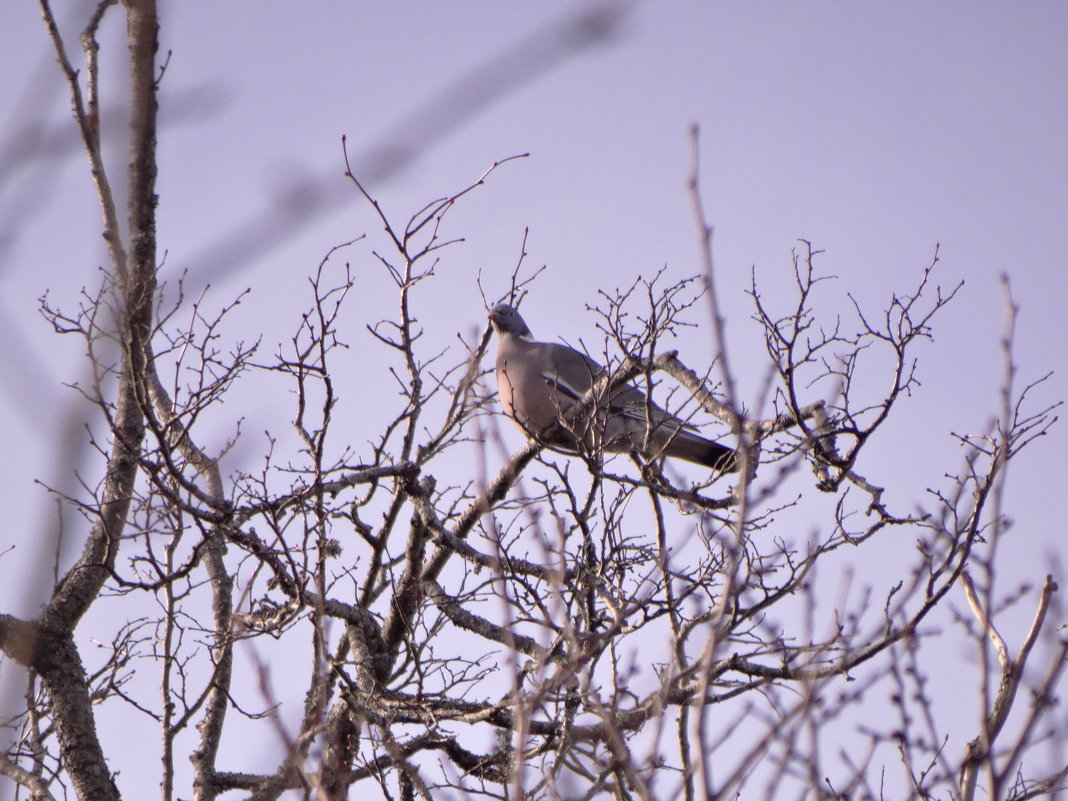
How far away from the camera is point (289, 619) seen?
13.9 feet

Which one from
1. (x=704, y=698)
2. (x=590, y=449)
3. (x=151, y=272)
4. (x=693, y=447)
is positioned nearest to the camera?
(x=704, y=698)

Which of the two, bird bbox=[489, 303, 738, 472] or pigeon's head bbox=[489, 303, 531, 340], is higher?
pigeon's head bbox=[489, 303, 531, 340]

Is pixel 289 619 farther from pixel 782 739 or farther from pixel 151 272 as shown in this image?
pixel 782 739

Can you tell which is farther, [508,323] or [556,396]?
[508,323]

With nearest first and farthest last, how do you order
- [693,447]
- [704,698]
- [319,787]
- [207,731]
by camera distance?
[704,698] → [319,787] → [207,731] → [693,447]

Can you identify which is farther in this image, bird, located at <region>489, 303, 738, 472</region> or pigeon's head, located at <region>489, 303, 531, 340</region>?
pigeon's head, located at <region>489, 303, 531, 340</region>

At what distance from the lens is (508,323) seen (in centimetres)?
765

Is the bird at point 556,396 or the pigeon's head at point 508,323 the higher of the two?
the pigeon's head at point 508,323

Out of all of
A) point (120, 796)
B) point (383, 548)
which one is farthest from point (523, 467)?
point (120, 796)

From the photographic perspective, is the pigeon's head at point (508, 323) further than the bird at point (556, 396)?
Yes

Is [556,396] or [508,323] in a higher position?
[508,323]

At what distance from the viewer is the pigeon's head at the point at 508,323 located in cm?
753

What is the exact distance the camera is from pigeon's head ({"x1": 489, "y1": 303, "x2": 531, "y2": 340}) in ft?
24.7

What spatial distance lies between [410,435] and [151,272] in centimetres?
118
